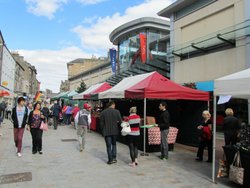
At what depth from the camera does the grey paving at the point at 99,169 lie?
19.7 feet

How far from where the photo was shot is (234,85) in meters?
5.81

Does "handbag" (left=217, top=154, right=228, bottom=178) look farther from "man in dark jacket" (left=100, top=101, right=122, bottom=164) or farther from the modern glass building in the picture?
the modern glass building

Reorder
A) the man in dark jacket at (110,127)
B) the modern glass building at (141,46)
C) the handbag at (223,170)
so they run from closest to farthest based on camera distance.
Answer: the handbag at (223,170), the man in dark jacket at (110,127), the modern glass building at (141,46)

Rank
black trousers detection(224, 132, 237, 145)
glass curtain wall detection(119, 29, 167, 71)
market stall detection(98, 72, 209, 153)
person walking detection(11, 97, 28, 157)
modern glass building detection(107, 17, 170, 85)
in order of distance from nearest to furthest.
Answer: black trousers detection(224, 132, 237, 145) → person walking detection(11, 97, 28, 157) → market stall detection(98, 72, 209, 153) → modern glass building detection(107, 17, 170, 85) → glass curtain wall detection(119, 29, 167, 71)

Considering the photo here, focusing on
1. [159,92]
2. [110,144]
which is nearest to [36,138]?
[110,144]

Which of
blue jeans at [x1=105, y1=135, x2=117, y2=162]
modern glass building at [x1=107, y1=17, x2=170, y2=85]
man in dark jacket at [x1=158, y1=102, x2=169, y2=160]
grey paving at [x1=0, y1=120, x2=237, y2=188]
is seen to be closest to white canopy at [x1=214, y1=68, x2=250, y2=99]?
grey paving at [x1=0, y1=120, x2=237, y2=188]

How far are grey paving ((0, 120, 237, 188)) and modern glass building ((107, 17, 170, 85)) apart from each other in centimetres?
→ 1285

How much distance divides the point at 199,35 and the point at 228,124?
33.3 feet

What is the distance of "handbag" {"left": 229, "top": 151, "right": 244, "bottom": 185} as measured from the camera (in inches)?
217

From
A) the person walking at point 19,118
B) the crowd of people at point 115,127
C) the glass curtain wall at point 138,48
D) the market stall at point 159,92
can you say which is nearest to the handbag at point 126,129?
the crowd of people at point 115,127

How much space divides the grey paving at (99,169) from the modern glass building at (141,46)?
12.8 m

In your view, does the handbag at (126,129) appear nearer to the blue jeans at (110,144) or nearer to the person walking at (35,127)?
the blue jeans at (110,144)

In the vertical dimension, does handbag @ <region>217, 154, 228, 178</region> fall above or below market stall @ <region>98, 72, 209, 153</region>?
below

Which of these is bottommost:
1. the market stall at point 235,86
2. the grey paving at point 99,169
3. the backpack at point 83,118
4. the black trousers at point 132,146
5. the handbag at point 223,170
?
the grey paving at point 99,169
